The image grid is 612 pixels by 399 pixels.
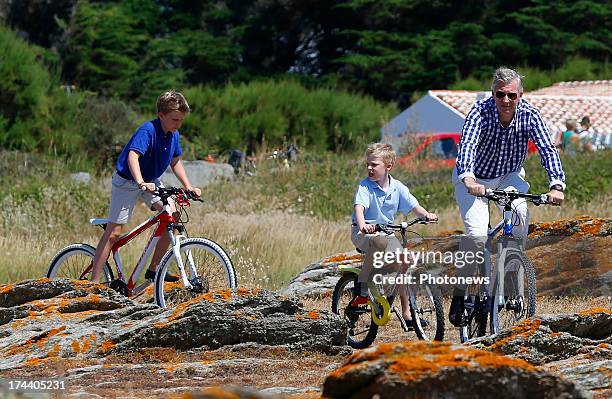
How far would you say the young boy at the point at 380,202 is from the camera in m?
7.71

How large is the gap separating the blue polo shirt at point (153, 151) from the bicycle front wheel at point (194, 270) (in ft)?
1.93

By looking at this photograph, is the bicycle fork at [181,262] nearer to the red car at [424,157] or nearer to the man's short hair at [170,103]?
the man's short hair at [170,103]

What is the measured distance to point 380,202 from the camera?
25.4 ft

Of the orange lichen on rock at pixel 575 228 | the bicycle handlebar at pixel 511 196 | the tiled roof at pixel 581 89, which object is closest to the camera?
the bicycle handlebar at pixel 511 196

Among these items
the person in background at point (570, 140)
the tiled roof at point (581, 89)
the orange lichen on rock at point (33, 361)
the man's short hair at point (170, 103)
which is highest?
the tiled roof at point (581, 89)

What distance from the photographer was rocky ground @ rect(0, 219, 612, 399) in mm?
4246

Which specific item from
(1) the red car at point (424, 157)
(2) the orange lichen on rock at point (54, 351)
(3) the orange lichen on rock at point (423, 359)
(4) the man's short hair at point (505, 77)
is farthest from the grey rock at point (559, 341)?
(1) the red car at point (424, 157)

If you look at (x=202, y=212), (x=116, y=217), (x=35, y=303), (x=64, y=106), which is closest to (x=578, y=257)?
(x=116, y=217)

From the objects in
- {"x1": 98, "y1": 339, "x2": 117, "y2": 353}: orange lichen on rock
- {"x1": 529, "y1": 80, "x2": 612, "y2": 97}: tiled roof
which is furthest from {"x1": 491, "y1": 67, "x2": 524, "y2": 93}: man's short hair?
{"x1": 529, "y1": 80, "x2": 612, "y2": 97}: tiled roof

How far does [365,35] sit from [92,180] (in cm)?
2690

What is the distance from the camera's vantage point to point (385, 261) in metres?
7.80

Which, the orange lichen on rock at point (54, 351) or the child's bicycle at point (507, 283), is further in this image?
the child's bicycle at point (507, 283)

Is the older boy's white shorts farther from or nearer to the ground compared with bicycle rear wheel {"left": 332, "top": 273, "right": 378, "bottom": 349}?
farther from the ground

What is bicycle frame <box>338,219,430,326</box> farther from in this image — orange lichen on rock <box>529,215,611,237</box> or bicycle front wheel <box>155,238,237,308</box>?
orange lichen on rock <box>529,215,611,237</box>
